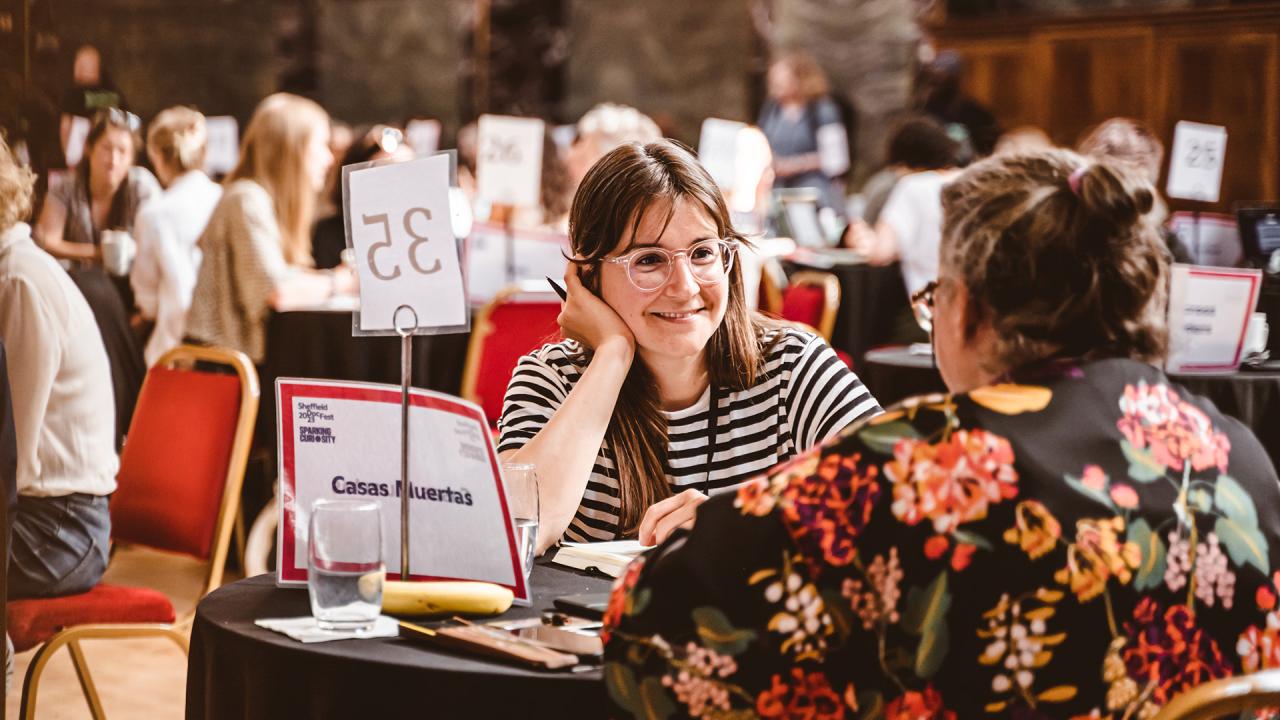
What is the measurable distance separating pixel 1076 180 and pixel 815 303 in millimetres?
3950

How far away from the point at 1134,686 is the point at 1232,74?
8.55 meters

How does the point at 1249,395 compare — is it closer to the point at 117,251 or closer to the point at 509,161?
the point at 509,161

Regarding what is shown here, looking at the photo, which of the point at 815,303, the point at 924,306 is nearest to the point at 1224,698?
the point at 924,306

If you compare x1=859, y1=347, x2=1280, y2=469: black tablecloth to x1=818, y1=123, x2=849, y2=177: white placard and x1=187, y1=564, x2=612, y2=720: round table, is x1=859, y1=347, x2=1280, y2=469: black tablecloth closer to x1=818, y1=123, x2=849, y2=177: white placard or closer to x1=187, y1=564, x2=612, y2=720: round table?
x1=187, y1=564, x2=612, y2=720: round table

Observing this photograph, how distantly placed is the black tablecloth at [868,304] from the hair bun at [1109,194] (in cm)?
567

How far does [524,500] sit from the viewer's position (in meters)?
1.74

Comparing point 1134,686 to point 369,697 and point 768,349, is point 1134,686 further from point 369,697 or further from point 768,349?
point 768,349

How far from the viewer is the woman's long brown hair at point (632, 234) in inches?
84.0

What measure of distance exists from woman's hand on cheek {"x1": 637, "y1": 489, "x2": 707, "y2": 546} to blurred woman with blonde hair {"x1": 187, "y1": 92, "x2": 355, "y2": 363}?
3.46 m

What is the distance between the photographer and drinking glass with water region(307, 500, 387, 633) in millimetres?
1474

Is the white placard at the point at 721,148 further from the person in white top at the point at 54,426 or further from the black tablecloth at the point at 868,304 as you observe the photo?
the person in white top at the point at 54,426

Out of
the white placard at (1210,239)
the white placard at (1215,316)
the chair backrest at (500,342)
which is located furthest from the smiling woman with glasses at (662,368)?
the white placard at (1210,239)

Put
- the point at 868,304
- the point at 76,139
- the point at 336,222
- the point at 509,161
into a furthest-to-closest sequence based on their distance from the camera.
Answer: the point at 868,304, the point at 336,222, the point at 509,161, the point at 76,139

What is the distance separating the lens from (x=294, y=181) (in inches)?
207
